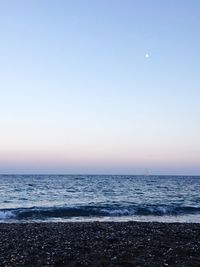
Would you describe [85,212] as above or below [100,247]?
below

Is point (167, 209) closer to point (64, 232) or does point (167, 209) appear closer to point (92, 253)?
point (64, 232)

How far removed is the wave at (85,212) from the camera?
116 ft

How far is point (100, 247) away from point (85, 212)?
22982mm

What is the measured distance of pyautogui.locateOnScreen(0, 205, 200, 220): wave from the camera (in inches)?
1387

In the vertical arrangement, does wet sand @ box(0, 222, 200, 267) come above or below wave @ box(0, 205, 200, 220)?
above

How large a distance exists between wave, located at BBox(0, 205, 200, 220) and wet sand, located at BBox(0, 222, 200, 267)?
1400 centimetres

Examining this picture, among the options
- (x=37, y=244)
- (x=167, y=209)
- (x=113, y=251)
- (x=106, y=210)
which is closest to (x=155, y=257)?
(x=113, y=251)

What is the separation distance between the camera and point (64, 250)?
15.4m

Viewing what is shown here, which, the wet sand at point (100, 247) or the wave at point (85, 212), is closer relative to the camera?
the wet sand at point (100, 247)

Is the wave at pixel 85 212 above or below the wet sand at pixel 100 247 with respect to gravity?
below

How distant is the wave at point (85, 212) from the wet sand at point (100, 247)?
45.9ft

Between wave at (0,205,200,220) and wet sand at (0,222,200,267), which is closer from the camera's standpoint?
wet sand at (0,222,200,267)

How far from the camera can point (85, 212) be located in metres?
38.5

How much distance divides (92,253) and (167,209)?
92.1 ft
